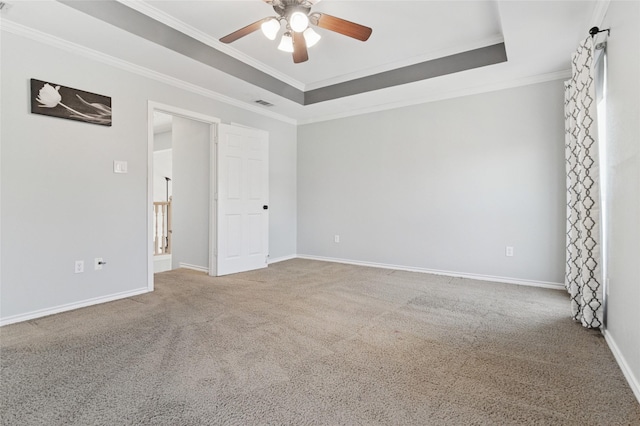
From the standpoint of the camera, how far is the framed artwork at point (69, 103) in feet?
9.08

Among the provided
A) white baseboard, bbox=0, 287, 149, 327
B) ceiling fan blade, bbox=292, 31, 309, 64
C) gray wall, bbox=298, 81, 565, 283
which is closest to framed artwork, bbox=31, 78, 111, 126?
white baseboard, bbox=0, 287, 149, 327

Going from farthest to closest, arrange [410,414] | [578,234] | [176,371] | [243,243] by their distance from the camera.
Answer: [243,243] < [578,234] < [176,371] < [410,414]

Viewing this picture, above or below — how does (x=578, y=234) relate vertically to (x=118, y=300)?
above


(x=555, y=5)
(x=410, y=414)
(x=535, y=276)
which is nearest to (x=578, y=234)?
(x=535, y=276)

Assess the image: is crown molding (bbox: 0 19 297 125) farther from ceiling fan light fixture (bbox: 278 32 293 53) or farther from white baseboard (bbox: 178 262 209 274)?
white baseboard (bbox: 178 262 209 274)

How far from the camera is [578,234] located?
9.08ft

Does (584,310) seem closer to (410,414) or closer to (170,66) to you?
(410,414)

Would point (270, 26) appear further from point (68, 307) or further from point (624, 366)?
point (624, 366)

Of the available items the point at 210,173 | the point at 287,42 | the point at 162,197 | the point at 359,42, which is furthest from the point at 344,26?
the point at 162,197

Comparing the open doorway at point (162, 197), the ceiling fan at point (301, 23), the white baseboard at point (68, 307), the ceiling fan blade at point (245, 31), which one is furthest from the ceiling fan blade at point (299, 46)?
the open doorway at point (162, 197)

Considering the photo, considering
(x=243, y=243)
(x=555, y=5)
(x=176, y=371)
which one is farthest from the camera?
(x=243, y=243)

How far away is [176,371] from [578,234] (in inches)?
130

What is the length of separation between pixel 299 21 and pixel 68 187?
2.56 meters

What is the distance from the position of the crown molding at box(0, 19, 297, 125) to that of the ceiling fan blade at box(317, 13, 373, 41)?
2123mm
